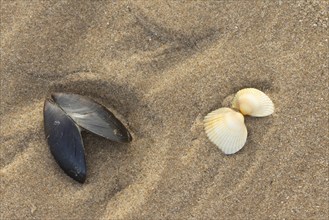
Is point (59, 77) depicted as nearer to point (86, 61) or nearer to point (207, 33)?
point (86, 61)

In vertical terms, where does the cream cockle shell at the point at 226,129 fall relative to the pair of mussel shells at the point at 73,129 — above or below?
below

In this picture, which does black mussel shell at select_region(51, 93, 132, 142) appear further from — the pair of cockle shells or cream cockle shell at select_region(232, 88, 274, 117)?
cream cockle shell at select_region(232, 88, 274, 117)

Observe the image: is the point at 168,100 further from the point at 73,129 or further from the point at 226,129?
the point at 73,129

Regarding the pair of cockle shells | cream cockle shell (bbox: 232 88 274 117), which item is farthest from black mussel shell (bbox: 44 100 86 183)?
cream cockle shell (bbox: 232 88 274 117)

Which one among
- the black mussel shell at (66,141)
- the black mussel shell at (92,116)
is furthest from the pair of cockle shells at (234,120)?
the black mussel shell at (66,141)

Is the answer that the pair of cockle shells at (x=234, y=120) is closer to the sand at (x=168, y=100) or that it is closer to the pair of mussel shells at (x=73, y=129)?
the sand at (x=168, y=100)

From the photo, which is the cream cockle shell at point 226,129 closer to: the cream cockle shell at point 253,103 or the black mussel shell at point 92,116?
the cream cockle shell at point 253,103

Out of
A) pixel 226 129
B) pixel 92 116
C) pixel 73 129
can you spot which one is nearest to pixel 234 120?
pixel 226 129

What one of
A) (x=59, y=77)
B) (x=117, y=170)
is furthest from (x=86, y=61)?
(x=117, y=170)
